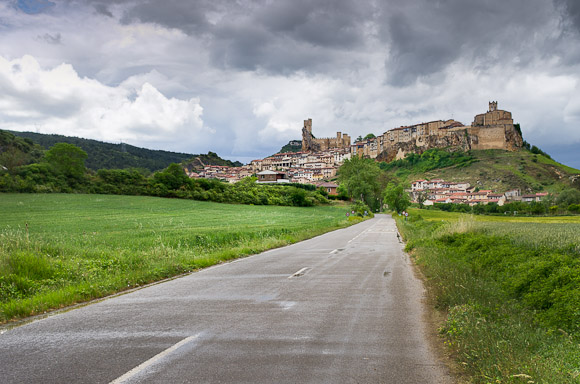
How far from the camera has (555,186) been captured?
144 meters

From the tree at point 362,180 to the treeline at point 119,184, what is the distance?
1094cm

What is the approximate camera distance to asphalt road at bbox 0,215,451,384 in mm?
4715

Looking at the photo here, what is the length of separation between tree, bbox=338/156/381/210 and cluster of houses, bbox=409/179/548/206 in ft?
132

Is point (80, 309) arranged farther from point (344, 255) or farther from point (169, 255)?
point (344, 255)

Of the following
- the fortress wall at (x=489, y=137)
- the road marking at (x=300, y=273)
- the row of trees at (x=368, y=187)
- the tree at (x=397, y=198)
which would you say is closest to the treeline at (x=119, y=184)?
the row of trees at (x=368, y=187)

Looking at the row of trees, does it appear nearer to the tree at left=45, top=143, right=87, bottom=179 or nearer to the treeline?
the treeline

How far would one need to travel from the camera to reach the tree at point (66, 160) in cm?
7825

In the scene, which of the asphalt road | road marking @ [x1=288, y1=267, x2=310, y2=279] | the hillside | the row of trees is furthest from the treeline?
the hillside

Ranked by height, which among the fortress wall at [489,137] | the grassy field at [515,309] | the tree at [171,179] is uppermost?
the fortress wall at [489,137]

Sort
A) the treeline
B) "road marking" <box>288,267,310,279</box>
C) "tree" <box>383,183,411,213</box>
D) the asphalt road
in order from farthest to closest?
"tree" <box>383,183,411,213</box> → the treeline → "road marking" <box>288,267,310,279</box> → the asphalt road

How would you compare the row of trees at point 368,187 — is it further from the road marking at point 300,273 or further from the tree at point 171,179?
the road marking at point 300,273

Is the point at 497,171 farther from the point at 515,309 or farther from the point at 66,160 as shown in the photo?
the point at 515,309

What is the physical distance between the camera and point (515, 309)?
7.30 m

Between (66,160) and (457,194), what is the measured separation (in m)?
128
